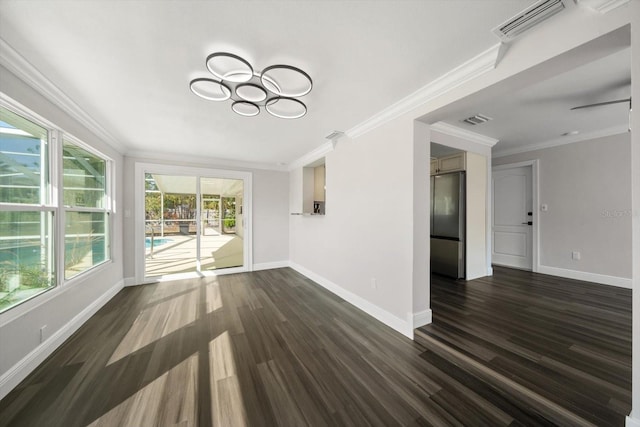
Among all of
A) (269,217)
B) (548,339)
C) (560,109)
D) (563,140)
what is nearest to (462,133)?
(560,109)

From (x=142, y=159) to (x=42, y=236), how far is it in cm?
239

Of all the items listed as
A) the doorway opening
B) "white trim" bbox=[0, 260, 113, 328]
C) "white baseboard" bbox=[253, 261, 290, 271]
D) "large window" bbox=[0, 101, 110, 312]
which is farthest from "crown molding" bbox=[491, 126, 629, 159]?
"white trim" bbox=[0, 260, 113, 328]

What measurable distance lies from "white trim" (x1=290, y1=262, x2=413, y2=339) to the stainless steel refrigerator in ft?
6.59

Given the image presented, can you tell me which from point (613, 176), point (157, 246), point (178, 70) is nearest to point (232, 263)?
point (157, 246)

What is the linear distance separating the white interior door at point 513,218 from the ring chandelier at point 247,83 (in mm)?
4787

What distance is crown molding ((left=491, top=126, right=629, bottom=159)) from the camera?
3.37 m

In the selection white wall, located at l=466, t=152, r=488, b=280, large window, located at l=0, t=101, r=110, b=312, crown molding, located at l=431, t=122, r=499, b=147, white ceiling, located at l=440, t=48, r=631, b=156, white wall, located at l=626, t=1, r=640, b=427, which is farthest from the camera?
white wall, located at l=466, t=152, r=488, b=280

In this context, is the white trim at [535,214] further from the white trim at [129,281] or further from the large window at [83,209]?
the white trim at [129,281]

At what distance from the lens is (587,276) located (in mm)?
3643

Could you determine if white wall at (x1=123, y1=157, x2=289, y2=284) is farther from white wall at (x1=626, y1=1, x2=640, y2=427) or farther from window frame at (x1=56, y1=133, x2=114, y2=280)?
white wall at (x1=626, y1=1, x2=640, y2=427)

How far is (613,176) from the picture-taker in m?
3.43

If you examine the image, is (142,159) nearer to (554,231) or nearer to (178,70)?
(178,70)

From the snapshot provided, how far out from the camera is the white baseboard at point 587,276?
3.33 m

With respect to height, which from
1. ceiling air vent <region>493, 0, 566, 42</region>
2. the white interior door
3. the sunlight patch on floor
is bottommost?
the sunlight patch on floor
